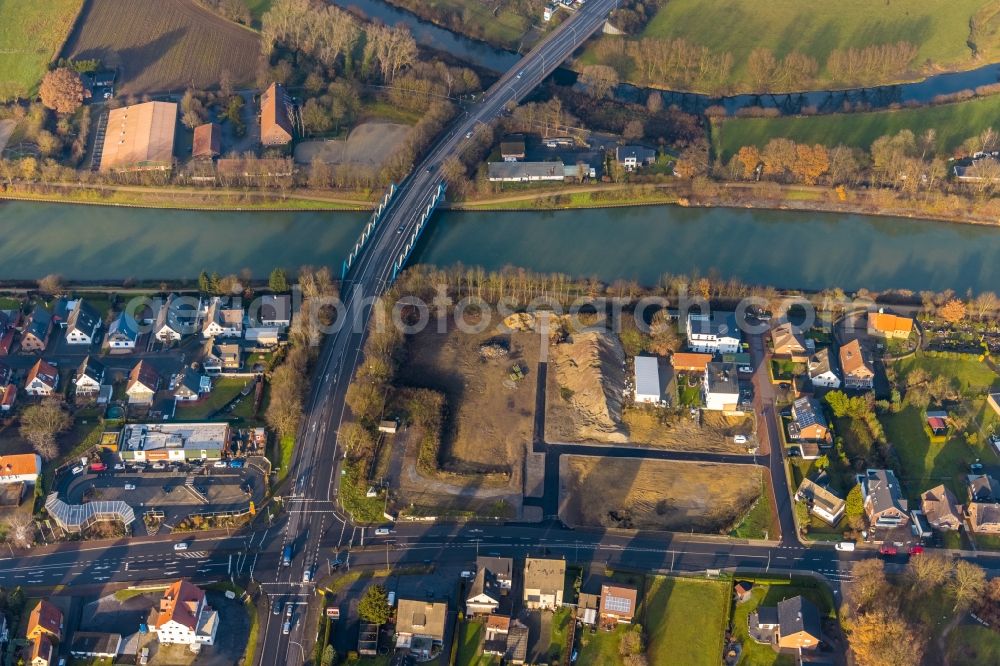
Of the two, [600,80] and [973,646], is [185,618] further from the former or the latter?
[600,80]

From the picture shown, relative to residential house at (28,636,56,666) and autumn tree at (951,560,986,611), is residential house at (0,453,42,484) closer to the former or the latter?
residential house at (28,636,56,666)

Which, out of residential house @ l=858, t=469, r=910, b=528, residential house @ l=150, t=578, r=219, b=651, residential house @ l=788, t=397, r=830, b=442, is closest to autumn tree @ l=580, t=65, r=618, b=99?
residential house @ l=788, t=397, r=830, b=442

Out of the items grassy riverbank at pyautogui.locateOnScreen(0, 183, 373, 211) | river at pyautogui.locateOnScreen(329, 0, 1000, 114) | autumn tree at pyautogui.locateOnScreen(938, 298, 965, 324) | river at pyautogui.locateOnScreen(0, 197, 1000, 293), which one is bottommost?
autumn tree at pyautogui.locateOnScreen(938, 298, 965, 324)

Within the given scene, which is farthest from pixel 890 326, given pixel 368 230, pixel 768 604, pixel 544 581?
pixel 368 230

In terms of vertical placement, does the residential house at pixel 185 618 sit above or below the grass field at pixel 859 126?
below

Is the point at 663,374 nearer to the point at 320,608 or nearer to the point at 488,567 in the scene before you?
the point at 488,567

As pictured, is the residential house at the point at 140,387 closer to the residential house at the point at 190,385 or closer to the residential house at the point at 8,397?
the residential house at the point at 190,385

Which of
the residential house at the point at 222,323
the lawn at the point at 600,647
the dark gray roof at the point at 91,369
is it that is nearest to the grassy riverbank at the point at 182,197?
the residential house at the point at 222,323
